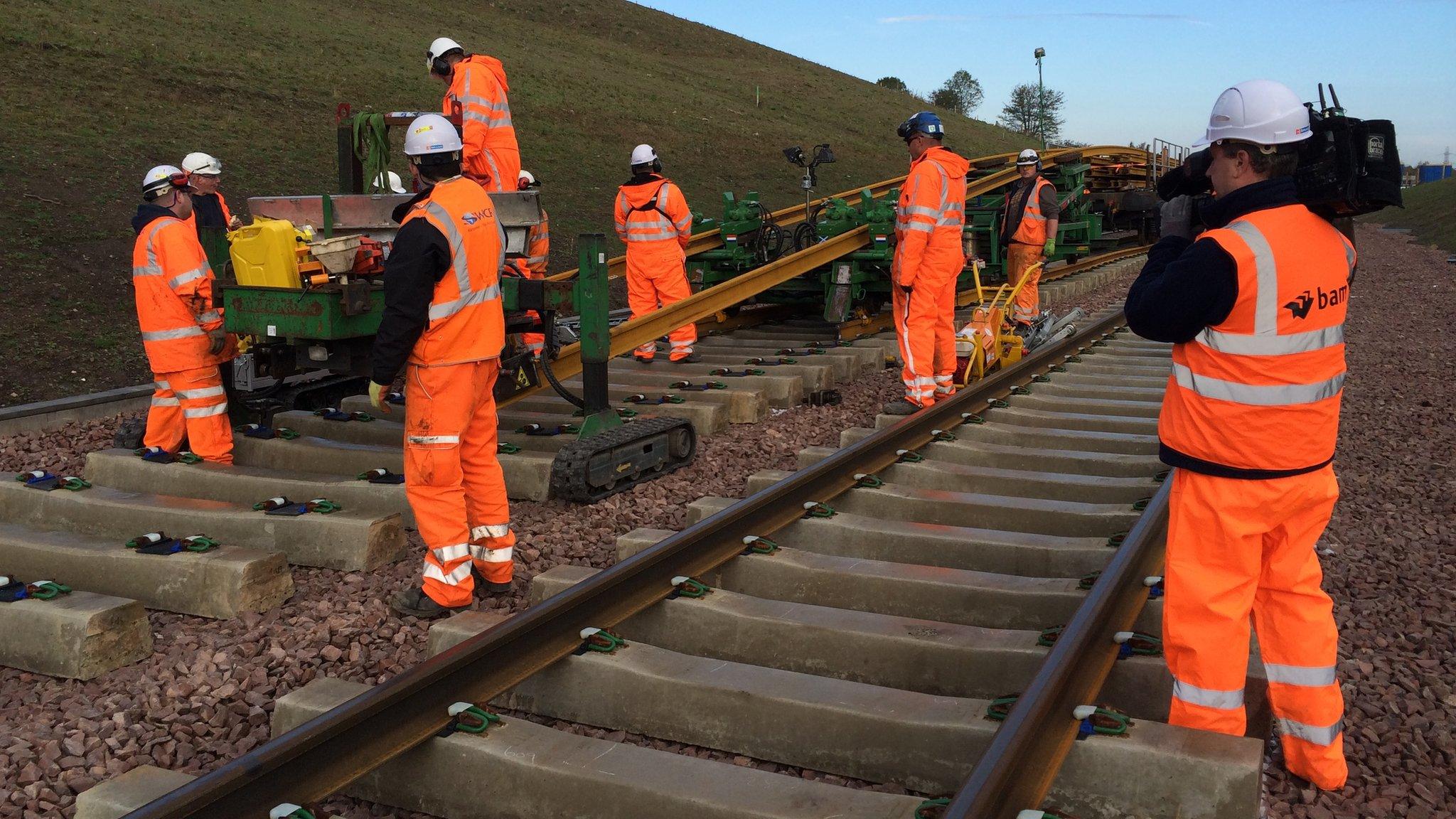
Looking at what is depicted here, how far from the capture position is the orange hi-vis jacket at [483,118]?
798cm

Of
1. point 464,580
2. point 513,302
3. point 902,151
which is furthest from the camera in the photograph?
point 902,151

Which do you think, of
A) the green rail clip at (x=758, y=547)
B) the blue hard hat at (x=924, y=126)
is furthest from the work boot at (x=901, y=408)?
the green rail clip at (x=758, y=547)

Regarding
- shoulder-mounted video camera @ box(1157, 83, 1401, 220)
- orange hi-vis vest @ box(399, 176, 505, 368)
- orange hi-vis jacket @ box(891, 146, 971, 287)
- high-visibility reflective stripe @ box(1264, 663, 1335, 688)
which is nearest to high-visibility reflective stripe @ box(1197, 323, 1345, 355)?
shoulder-mounted video camera @ box(1157, 83, 1401, 220)

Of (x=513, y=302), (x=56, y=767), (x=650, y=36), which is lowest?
(x=56, y=767)

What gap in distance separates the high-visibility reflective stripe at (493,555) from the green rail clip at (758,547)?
3.48ft

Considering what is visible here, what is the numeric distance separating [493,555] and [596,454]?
1.26 meters

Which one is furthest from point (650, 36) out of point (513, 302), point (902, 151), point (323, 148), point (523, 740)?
point (523, 740)

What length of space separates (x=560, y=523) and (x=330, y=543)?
116 centimetres

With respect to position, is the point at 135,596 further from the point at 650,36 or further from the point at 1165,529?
the point at 650,36

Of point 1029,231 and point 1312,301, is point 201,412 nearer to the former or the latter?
point 1312,301

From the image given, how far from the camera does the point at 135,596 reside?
16.5 ft

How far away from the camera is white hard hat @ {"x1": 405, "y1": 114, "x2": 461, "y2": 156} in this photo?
191 inches

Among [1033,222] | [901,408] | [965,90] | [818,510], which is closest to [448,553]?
[818,510]

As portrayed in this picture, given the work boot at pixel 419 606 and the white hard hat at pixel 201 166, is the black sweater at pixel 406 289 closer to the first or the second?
the work boot at pixel 419 606
